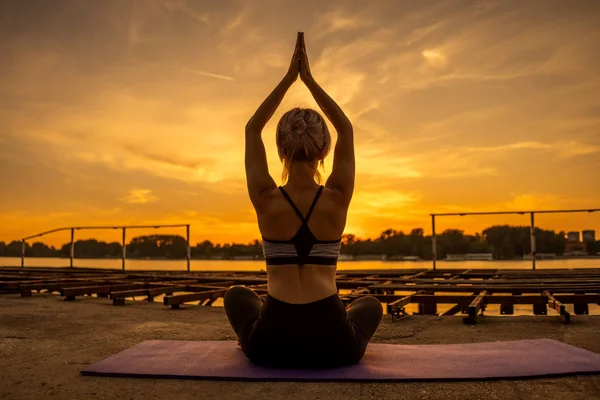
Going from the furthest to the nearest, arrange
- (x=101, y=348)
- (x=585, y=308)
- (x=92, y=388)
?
1. (x=585, y=308)
2. (x=101, y=348)
3. (x=92, y=388)

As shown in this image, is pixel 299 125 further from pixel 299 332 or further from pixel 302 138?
pixel 299 332

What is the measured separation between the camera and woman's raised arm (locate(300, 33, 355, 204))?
282cm

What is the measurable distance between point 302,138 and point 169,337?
99.0 inches

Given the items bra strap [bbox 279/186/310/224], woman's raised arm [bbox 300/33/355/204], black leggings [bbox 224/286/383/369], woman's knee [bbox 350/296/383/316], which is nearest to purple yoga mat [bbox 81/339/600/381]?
black leggings [bbox 224/286/383/369]

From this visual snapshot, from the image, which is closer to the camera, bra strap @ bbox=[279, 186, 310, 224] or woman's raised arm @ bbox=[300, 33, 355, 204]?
bra strap @ bbox=[279, 186, 310, 224]

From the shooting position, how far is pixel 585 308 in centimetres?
822

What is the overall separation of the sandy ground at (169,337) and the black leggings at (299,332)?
0.84ft

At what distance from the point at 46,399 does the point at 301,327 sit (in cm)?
126

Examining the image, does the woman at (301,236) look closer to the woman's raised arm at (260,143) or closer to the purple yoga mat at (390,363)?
the woman's raised arm at (260,143)

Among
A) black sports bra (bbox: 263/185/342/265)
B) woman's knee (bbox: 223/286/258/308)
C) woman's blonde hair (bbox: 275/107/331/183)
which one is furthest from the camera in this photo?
woman's knee (bbox: 223/286/258/308)

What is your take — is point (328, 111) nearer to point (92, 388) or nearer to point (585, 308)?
point (92, 388)

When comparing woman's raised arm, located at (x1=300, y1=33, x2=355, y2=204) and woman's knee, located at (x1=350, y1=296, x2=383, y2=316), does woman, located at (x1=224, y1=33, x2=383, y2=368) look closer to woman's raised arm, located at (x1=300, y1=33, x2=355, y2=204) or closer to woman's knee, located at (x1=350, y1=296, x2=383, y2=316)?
woman's raised arm, located at (x1=300, y1=33, x2=355, y2=204)

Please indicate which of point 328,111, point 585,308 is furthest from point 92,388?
point 585,308

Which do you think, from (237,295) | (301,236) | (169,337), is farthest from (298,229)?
(169,337)
